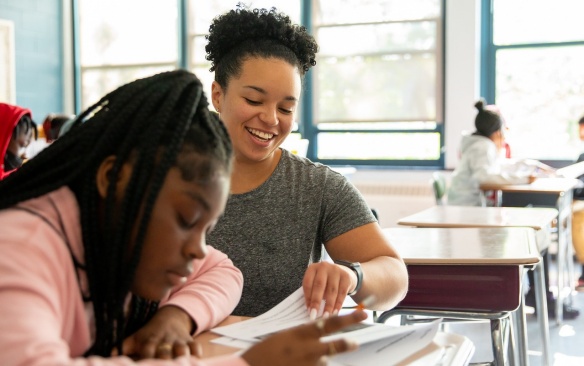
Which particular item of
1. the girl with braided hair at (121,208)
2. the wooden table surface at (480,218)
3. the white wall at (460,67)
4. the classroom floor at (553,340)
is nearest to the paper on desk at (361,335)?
the girl with braided hair at (121,208)

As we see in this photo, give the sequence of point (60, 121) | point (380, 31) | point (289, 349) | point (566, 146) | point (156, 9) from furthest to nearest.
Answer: point (156, 9) < point (380, 31) < point (566, 146) < point (60, 121) < point (289, 349)

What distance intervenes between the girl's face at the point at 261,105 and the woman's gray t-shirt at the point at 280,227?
0.28 feet

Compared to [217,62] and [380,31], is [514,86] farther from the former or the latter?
[217,62]

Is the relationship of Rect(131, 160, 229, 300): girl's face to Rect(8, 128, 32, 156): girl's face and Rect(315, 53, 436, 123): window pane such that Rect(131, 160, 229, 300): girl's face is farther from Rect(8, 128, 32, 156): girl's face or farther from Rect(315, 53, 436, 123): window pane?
Rect(315, 53, 436, 123): window pane

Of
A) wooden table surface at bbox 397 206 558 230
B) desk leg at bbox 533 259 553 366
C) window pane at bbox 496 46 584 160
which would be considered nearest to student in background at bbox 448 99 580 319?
wooden table surface at bbox 397 206 558 230

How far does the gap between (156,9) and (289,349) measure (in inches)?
275

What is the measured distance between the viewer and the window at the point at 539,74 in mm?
5812

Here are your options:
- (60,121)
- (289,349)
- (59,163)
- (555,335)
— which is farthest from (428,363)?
(60,121)

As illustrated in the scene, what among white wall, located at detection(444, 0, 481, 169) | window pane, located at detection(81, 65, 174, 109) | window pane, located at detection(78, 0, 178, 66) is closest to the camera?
white wall, located at detection(444, 0, 481, 169)

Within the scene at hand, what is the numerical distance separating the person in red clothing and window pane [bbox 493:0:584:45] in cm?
411

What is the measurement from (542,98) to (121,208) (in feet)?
18.5

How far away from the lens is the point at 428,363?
0.91 meters

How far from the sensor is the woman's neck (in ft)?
5.25

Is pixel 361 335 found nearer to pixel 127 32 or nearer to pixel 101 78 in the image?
pixel 127 32
